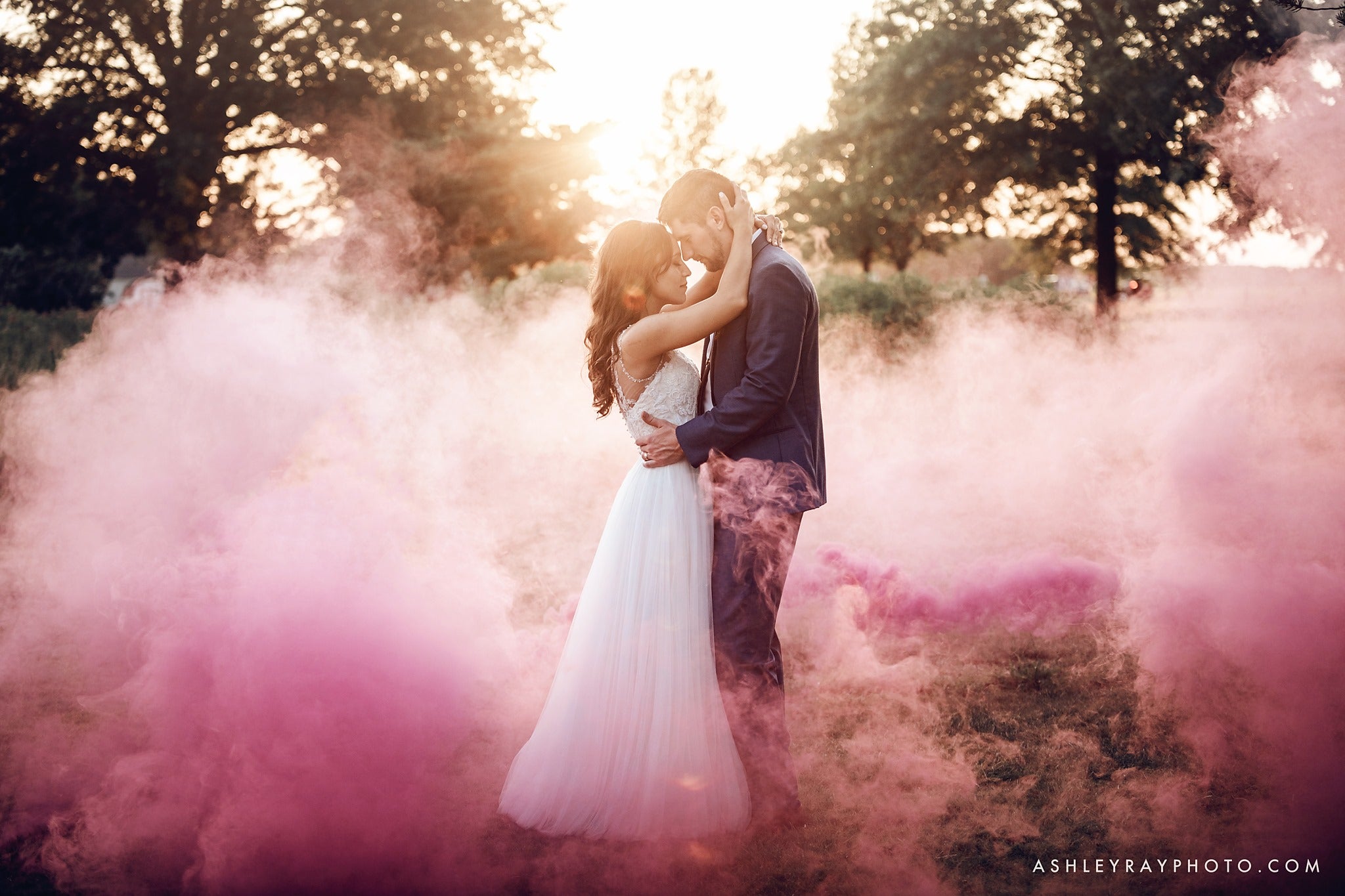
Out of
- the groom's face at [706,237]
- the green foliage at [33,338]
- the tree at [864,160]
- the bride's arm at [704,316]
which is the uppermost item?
the tree at [864,160]

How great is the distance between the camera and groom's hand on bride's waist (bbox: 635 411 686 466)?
10.7ft

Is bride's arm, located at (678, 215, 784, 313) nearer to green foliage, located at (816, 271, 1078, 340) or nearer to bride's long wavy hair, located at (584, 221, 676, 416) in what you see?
bride's long wavy hair, located at (584, 221, 676, 416)

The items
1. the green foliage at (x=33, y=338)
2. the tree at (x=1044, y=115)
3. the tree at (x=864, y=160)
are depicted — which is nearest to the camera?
the green foliage at (x=33, y=338)

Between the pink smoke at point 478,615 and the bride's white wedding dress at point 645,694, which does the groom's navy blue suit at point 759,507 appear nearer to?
the bride's white wedding dress at point 645,694

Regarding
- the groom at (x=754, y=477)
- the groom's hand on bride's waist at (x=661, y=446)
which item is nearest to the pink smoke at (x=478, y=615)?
the groom at (x=754, y=477)

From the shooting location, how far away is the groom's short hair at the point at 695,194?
3.24 metres

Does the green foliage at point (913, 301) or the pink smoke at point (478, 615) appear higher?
the green foliage at point (913, 301)

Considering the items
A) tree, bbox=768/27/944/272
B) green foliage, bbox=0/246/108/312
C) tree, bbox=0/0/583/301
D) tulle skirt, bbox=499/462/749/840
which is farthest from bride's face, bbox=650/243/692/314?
green foliage, bbox=0/246/108/312

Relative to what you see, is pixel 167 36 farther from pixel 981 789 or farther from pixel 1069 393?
pixel 981 789

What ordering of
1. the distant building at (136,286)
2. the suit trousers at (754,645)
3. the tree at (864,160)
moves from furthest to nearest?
the tree at (864,160) → the distant building at (136,286) → the suit trousers at (754,645)

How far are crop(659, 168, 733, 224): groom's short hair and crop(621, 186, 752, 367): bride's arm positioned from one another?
0.08 m

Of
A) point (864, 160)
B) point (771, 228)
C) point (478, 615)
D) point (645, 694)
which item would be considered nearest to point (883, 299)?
point (864, 160)

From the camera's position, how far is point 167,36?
19.4 meters

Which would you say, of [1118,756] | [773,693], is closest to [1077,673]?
[1118,756]
